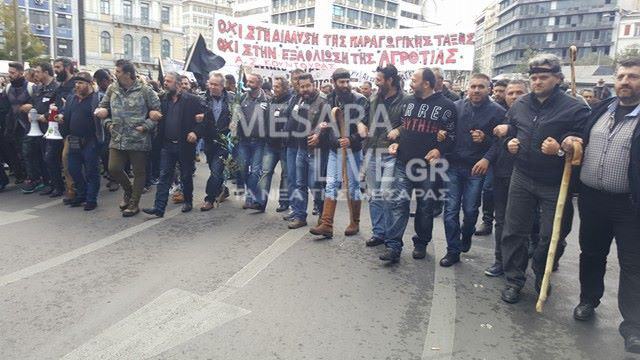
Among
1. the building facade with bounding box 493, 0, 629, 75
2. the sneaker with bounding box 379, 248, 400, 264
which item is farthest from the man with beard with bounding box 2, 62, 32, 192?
the building facade with bounding box 493, 0, 629, 75

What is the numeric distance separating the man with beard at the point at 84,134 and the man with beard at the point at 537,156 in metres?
5.43

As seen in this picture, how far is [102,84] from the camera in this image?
7.37m

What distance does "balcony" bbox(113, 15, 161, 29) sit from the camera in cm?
5859

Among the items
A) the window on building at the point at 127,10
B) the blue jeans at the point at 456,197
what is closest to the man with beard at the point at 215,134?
the blue jeans at the point at 456,197

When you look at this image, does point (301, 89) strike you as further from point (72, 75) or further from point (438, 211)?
point (72, 75)

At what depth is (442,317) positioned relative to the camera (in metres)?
3.76

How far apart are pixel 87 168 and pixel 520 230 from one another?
5.64 meters

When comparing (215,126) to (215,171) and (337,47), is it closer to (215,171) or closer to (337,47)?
(215,171)

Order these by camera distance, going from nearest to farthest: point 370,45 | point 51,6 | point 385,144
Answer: point 385,144 → point 370,45 → point 51,6

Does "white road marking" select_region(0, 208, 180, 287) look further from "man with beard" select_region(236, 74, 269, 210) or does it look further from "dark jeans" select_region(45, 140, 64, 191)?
"dark jeans" select_region(45, 140, 64, 191)

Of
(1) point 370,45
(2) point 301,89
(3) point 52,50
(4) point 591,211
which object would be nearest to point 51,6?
(3) point 52,50

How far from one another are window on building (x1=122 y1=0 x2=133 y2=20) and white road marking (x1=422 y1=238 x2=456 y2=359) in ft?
210

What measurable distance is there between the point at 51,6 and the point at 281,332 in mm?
61191

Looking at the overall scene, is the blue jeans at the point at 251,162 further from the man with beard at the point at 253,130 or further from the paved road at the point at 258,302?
the paved road at the point at 258,302
